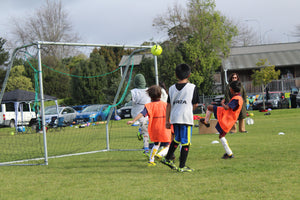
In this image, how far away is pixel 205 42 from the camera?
43594 mm

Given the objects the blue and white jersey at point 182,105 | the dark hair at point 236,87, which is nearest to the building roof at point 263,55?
the dark hair at point 236,87

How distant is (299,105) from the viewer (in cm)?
2955

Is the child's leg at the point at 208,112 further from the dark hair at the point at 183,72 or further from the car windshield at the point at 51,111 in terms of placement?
the car windshield at the point at 51,111

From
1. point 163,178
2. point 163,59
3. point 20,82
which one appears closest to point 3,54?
point 20,82

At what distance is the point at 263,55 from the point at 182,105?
141 ft

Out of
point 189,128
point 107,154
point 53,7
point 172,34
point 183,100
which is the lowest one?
point 107,154

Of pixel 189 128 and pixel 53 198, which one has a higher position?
pixel 189 128

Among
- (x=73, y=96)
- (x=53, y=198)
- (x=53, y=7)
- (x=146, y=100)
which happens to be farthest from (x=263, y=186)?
(x=53, y=7)

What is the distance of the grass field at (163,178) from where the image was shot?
15.6 feet

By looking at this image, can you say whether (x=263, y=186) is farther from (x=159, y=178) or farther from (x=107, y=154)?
(x=107, y=154)

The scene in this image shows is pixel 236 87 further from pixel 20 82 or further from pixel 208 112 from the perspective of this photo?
pixel 20 82

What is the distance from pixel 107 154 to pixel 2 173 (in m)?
2.74

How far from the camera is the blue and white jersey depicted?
20.4ft

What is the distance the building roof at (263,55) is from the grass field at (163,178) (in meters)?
36.6
